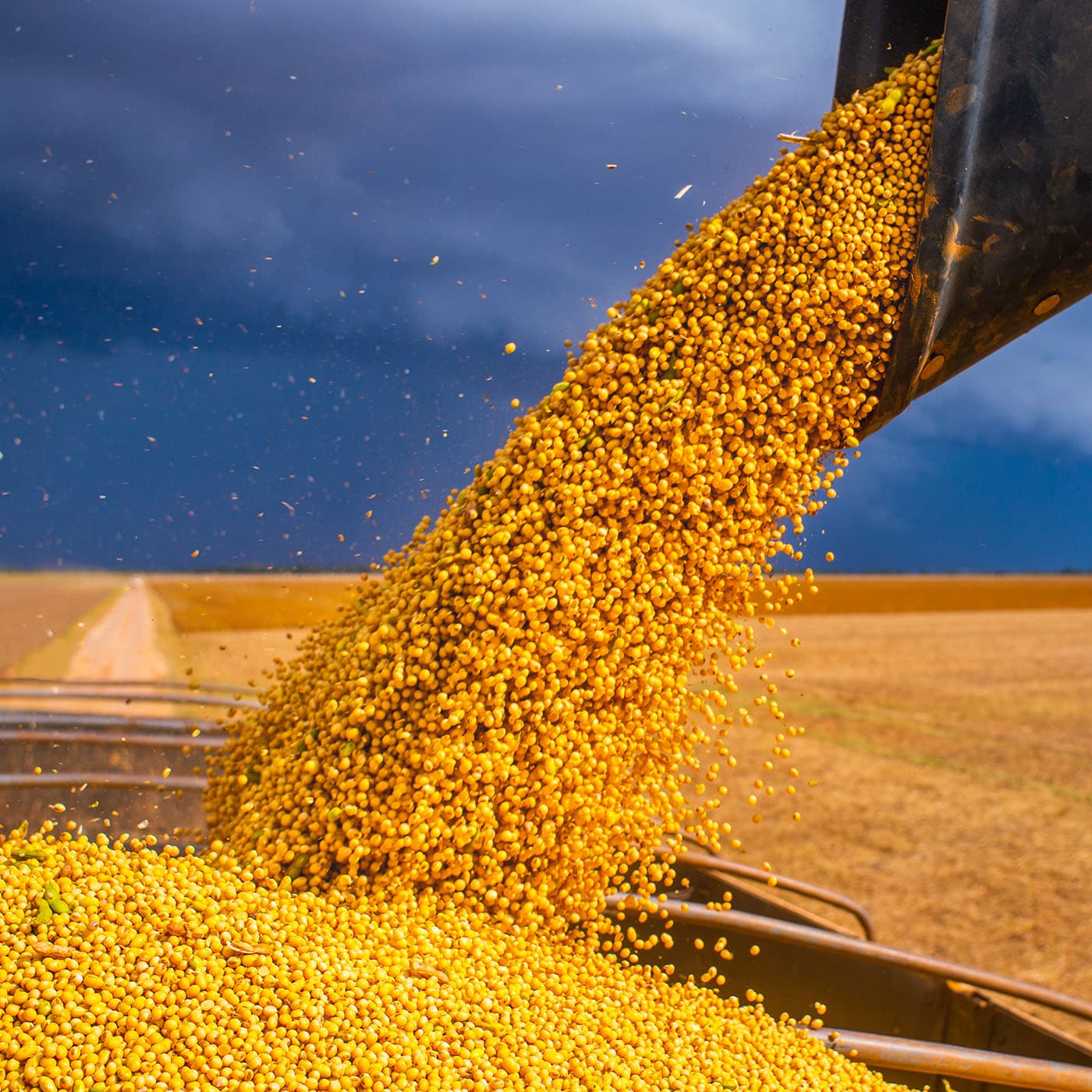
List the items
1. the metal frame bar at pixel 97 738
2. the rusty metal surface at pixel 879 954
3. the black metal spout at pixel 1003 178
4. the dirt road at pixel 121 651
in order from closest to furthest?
the black metal spout at pixel 1003 178 < the rusty metal surface at pixel 879 954 < the metal frame bar at pixel 97 738 < the dirt road at pixel 121 651

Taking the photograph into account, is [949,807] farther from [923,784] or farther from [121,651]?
[121,651]

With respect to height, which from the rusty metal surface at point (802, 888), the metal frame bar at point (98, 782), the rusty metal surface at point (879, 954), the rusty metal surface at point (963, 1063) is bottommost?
the rusty metal surface at point (963, 1063)

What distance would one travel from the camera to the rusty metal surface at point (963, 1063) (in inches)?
67.4

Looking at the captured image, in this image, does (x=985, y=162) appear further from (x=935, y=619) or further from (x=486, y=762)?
(x=935, y=619)

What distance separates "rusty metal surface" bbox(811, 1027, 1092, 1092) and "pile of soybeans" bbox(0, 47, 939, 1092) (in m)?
0.05

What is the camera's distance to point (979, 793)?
5.97 metres

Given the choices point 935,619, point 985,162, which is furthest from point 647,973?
point 935,619

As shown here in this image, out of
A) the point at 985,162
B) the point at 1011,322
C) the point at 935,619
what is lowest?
the point at 1011,322

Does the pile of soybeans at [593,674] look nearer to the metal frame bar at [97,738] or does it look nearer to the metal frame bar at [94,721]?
the metal frame bar at [97,738]

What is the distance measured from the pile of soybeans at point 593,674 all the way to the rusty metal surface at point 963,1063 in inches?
2.1

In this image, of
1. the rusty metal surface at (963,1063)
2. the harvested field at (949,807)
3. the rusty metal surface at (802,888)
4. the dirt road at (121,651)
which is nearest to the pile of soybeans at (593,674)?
the rusty metal surface at (963,1063)

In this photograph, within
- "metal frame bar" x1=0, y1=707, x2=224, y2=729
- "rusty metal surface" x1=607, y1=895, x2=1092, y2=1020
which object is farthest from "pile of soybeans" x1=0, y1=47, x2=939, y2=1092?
"metal frame bar" x1=0, y1=707, x2=224, y2=729

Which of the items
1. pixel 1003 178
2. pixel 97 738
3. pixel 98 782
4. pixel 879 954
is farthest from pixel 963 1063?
pixel 97 738

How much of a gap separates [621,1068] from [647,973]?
0.40 meters
